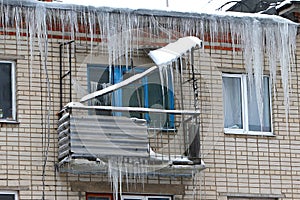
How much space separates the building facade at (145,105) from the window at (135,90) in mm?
16

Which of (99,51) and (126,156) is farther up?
(99,51)

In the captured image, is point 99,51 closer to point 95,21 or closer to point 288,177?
point 95,21

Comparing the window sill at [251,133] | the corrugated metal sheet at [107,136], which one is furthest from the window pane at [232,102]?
the corrugated metal sheet at [107,136]

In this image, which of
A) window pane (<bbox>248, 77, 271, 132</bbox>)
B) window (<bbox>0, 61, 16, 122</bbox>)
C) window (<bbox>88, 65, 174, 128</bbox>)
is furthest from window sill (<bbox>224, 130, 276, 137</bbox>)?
window (<bbox>0, 61, 16, 122</bbox>)

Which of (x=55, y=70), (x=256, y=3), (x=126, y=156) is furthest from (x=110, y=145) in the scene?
(x=256, y=3)

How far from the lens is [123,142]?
19.9m

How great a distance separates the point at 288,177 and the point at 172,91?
2.42 m

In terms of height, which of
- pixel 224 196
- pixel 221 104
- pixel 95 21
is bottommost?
pixel 224 196

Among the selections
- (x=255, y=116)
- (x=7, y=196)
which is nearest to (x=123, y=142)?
(x=7, y=196)

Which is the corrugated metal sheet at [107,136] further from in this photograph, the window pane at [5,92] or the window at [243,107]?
the window at [243,107]

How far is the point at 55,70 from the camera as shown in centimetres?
2045

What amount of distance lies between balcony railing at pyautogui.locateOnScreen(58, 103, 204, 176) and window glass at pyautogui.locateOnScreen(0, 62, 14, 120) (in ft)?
2.76

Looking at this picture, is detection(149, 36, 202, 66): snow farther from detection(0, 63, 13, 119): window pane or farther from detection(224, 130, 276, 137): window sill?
detection(0, 63, 13, 119): window pane

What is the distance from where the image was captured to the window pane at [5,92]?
20.1m
